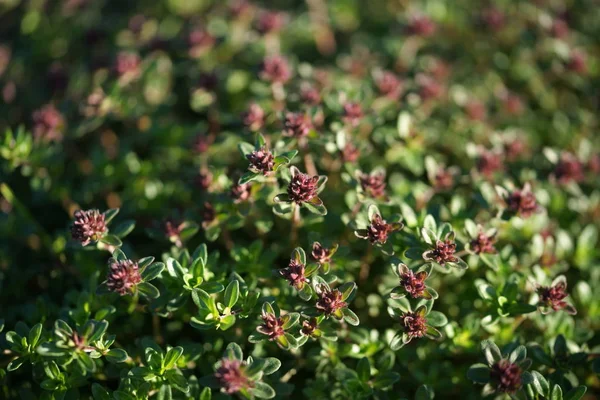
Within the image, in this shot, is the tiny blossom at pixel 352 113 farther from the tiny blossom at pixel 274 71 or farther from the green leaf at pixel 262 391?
the green leaf at pixel 262 391

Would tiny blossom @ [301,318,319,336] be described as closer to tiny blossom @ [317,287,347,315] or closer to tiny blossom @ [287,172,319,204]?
tiny blossom @ [317,287,347,315]

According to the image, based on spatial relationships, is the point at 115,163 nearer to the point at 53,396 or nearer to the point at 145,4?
the point at 53,396

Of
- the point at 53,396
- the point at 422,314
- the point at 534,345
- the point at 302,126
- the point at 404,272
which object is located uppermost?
the point at 302,126

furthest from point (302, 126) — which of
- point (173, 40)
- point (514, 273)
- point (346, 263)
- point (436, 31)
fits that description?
point (436, 31)

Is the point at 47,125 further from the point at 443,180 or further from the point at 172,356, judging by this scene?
the point at 443,180

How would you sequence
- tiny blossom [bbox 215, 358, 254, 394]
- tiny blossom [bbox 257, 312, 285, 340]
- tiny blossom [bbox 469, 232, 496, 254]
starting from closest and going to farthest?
tiny blossom [bbox 215, 358, 254, 394], tiny blossom [bbox 257, 312, 285, 340], tiny blossom [bbox 469, 232, 496, 254]

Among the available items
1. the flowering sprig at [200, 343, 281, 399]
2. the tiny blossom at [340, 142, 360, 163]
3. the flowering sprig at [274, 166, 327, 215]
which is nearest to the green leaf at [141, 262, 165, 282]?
the flowering sprig at [200, 343, 281, 399]
